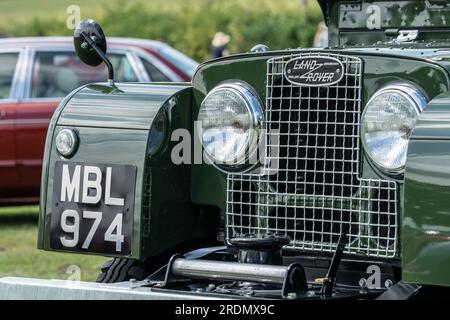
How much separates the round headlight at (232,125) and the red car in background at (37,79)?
213 inches

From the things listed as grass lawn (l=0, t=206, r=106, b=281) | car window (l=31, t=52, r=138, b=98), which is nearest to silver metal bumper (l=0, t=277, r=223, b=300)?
grass lawn (l=0, t=206, r=106, b=281)

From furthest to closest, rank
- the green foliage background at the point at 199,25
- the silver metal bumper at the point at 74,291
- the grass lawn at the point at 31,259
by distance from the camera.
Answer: the green foliage background at the point at 199,25
the grass lawn at the point at 31,259
the silver metal bumper at the point at 74,291

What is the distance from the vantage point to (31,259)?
7973 millimetres

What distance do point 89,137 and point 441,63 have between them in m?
1.49

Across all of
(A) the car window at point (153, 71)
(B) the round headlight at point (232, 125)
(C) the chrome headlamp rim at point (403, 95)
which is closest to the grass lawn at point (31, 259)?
(A) the car window at point (153, 71)

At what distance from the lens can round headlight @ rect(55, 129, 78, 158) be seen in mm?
4668

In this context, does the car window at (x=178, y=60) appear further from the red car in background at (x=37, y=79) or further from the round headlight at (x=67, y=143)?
the round headlight at (x=67, y=143)

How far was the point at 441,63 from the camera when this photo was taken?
411 cm

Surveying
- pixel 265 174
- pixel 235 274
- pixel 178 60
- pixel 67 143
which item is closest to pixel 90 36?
pixel 67 143

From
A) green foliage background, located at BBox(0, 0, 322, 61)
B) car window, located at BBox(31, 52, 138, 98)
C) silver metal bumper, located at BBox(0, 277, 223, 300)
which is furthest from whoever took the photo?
green foliage background, located at BBox(0, 0, 322, 61)

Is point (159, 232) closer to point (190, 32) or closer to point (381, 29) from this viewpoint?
point (381, 29)

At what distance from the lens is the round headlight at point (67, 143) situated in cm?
467

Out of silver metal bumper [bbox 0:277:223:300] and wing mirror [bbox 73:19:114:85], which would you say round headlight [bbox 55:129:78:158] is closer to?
wing mirror [bbox 73:19:114:85]

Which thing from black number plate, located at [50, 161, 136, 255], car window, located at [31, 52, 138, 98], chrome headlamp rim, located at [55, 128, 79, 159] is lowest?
black number plate, located at [50, 161, 136, 255]
